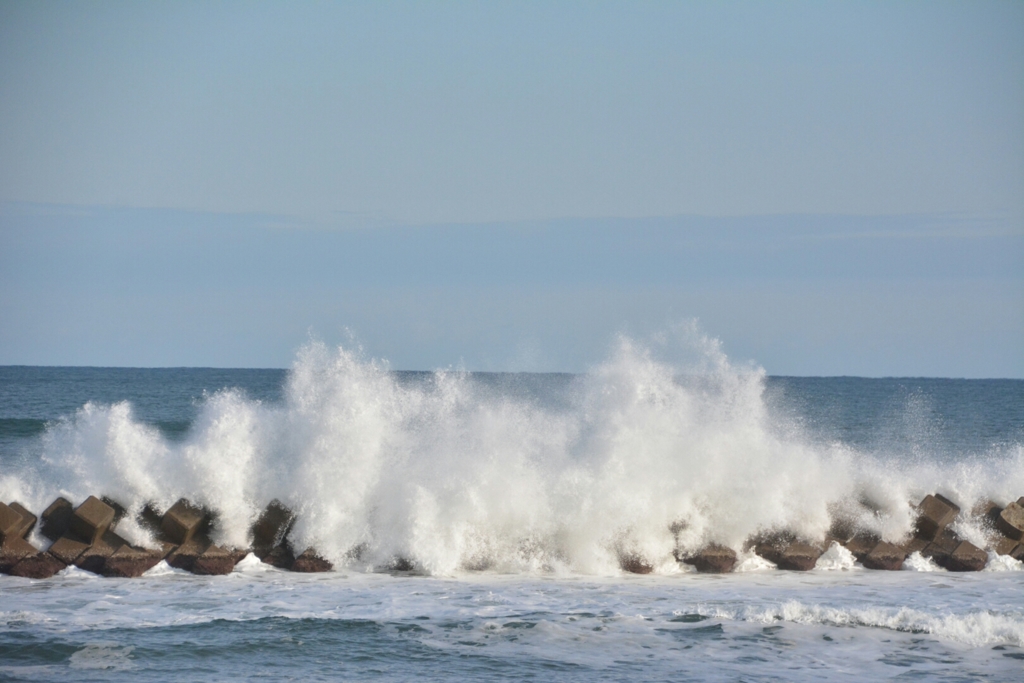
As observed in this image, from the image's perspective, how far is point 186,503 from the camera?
10.3 m

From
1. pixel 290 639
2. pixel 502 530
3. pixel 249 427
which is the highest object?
pixel 249 427

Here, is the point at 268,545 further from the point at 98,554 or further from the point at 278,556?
the point at 98,554

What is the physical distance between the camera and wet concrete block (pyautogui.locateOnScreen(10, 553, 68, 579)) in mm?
9602

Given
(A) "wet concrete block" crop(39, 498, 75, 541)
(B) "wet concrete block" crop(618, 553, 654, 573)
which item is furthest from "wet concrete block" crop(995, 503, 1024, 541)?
(A) "wet concrete block" crop(39, 498, 75, 541)

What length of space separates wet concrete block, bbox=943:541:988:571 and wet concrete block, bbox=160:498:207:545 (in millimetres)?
7945

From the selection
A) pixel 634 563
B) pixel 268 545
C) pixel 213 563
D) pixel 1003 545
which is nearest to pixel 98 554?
pixel 213 563

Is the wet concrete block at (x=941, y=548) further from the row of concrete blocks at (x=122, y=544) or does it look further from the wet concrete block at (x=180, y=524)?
the wet concrete block at (x=180, y=524)

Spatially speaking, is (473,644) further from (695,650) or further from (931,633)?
(931,633)

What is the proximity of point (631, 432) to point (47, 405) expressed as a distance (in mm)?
30272

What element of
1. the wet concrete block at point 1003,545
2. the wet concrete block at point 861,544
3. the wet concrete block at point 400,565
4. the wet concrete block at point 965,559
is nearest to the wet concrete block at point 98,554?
the wet concrete block at point 400,565

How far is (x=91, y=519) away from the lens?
32.1ft

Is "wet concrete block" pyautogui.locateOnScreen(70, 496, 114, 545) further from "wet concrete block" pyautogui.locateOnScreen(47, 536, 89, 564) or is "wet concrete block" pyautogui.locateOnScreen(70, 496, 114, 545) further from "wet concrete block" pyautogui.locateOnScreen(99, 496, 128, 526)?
"wet concrete block" pyautogui.locateOnScreen(99, 496, 128, 526)

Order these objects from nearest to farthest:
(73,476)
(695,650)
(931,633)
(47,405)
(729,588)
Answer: (695,650)
(931,633)
(729,588)
(73,476)
(47,405)

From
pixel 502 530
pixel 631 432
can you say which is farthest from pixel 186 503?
pixel 631 432
